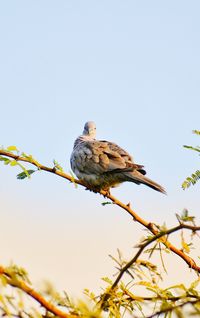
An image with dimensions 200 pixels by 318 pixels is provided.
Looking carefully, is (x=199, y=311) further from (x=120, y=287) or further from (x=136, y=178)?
(x=136, y=178)

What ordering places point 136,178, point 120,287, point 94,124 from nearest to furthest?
1. point 120,287
2. point 136,178
3. point 94,124

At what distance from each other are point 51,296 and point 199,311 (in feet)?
1.34

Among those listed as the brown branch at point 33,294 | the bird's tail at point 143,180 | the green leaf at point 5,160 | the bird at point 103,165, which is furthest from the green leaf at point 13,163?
the bird at point 103,165

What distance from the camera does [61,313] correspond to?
1361mm

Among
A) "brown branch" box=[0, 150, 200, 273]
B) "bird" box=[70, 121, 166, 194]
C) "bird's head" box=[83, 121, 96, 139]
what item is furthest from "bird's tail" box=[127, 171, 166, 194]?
"bird's head" box=[83, 121, 96, 139]

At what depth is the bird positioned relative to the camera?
22.7 ft

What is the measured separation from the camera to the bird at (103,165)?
22.7ft

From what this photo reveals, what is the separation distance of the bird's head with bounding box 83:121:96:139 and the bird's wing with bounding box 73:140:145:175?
1119 mm

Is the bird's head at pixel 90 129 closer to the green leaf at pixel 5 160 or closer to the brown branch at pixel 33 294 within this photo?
the green leaf at pixel 5 160

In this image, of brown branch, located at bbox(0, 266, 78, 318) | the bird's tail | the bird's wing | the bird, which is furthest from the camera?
the bird's wing

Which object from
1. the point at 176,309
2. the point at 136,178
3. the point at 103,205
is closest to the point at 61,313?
the point at 176,309

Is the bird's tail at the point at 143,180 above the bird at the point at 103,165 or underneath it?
underneath

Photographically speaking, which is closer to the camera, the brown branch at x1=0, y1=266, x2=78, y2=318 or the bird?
the brown branch at x1=0, y1=266, x2=78, y2=318

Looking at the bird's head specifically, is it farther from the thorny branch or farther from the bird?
the thorny branch
